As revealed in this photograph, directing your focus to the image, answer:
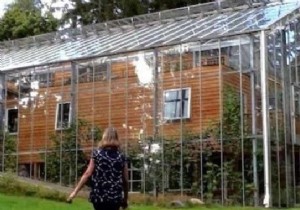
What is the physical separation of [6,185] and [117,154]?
9.83 metres

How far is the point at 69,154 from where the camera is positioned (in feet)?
78.3

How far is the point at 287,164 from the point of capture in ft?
69.3

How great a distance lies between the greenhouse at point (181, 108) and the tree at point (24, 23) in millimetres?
17457

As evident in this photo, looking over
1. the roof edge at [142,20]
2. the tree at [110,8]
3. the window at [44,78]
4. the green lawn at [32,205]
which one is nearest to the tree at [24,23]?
the tree at [110,8]

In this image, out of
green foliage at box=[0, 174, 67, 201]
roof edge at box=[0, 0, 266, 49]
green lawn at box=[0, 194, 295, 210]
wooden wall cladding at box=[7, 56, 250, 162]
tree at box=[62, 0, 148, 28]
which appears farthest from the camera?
tree at box=[62, 0, 148, 28]

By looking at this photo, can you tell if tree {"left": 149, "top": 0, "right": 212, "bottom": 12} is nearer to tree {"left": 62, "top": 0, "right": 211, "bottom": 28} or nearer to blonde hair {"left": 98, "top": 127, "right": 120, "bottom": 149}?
tree {"left": 62, "top": 0, "right": 211, "bottom": 28}

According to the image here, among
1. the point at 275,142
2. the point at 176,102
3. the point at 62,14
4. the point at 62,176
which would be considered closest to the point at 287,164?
the point at 275,142

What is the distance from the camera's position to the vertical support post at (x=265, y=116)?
65.0 feet

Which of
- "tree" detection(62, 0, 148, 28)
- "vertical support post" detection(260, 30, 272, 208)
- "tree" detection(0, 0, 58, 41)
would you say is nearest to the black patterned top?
"vertical support post" detection(260, 30, 272, 208)

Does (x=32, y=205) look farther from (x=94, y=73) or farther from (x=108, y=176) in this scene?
(x=94, y=73)

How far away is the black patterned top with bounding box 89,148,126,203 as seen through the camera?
7434mm

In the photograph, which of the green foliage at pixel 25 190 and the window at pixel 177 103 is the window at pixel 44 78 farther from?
the green foliage at pixel 25 190

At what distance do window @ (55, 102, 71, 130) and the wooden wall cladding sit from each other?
225 mm

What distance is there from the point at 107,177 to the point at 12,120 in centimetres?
2001
